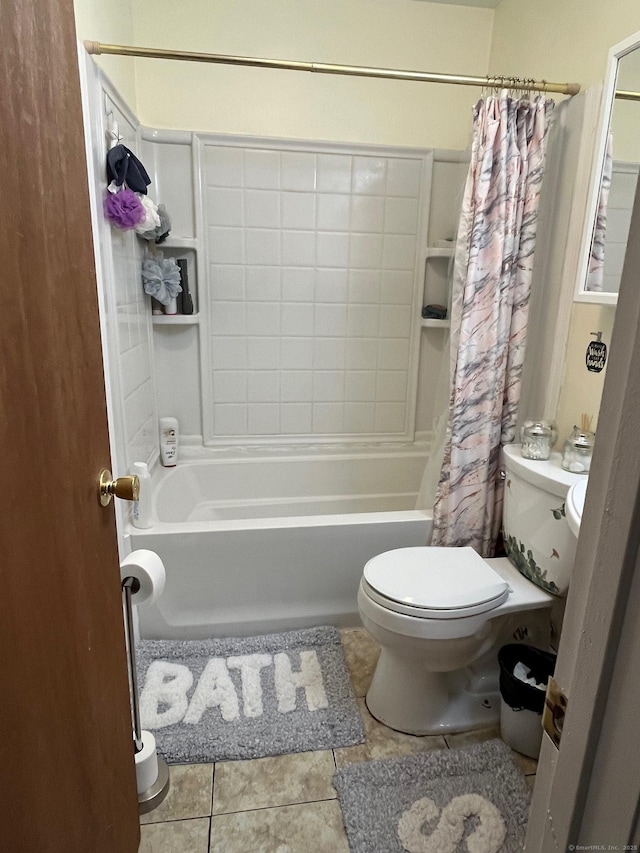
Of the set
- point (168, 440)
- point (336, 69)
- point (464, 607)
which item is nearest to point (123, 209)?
point (336, 69)

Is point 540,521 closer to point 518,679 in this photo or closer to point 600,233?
point 518,679

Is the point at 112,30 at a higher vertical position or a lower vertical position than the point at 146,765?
higher

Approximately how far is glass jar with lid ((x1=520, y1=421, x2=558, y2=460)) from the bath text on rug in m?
1.02

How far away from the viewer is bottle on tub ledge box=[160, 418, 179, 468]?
2.47m

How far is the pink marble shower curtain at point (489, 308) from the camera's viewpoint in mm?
1749

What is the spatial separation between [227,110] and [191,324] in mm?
938

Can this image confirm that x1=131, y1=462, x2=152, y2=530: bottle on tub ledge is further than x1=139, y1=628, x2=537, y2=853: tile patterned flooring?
Yes

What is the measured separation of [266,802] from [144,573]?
2.31ft

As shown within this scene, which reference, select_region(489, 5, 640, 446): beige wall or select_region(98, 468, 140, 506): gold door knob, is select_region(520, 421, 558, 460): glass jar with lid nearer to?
select_region(489, 5, 640, 446): beige wall

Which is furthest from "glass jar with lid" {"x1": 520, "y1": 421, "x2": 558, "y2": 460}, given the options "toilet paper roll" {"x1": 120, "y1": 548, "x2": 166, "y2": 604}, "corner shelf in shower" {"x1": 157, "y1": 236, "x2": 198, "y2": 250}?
"corner shelf in shower" {"x1": 157, "y1": 236, "x2": 198, "y2": 250}


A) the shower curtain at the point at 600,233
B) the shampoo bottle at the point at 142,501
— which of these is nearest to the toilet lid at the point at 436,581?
the shampoo bottle at the point at 142,501

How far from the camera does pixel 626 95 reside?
4.81 feet

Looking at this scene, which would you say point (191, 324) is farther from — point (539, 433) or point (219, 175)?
point (539, 433)

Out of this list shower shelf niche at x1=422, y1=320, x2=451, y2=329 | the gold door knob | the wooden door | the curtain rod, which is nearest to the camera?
the wooden door
